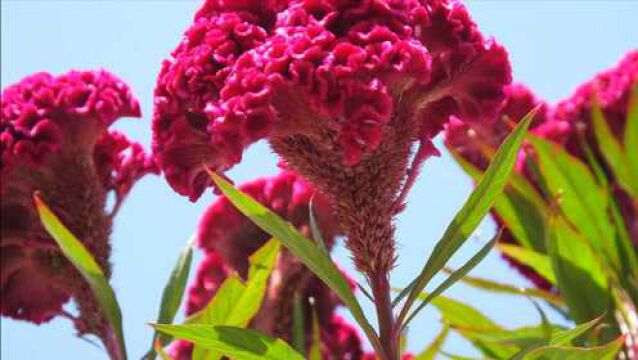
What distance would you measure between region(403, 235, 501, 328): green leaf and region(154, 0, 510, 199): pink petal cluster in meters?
0.20

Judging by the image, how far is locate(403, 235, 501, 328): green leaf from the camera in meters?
1.23

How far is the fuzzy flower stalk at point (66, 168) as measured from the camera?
5.84 ft

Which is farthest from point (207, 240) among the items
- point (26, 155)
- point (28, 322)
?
point (26, 155)

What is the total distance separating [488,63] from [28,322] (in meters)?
1.33

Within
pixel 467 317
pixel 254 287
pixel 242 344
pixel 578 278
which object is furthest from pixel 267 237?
pixel 242 344

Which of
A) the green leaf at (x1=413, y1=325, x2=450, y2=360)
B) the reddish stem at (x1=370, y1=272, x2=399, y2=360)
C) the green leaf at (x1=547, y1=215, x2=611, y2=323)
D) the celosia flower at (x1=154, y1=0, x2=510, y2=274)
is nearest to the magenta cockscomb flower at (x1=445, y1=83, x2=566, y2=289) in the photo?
the green leaf at (x1=547, y1=215, x2=611, y2=323)

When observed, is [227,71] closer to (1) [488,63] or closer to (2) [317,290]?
(1) [488,63]

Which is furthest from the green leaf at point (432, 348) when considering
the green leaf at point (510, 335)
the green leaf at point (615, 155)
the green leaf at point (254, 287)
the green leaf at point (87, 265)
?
the green leaf at point (615, 155)

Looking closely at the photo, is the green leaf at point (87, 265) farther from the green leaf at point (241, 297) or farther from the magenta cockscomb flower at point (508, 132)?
the magenta cockscomb flower at point (508, 132)

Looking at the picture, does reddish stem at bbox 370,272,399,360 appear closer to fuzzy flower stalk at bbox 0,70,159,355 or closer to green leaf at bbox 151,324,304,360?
green leaf at bbox 151,324,304,360

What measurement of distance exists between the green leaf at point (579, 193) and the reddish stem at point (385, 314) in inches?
35.8

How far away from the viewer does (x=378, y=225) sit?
4.13 ft

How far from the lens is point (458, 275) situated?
1.23 meters

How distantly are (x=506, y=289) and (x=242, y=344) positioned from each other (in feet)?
3.47
